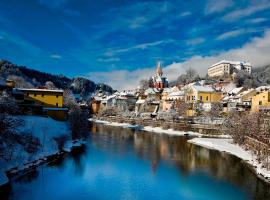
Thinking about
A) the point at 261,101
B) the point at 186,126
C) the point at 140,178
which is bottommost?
the point at 140,178

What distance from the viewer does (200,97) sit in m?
63.8

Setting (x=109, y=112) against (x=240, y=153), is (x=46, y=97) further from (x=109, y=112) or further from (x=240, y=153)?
(x=109, y=112)

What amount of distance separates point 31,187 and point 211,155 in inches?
704

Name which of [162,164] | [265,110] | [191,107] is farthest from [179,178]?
[191,107]

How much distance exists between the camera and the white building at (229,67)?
99.2m

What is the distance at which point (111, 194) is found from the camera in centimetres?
1727

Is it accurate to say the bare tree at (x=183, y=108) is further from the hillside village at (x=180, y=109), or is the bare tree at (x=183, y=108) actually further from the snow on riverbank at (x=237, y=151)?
the snow on riverbank at (x=237, y=151)

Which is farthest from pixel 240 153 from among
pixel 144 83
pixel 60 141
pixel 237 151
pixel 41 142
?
pixel 144 83

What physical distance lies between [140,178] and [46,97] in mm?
22434

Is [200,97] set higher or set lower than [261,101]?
higher

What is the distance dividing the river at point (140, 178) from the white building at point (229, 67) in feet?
240

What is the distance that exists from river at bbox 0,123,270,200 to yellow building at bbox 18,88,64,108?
11.3m

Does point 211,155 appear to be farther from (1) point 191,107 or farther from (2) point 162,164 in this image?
(1) point 191,107

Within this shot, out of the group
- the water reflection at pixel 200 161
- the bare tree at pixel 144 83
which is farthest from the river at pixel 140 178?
the bare tree at pixel 144 83
